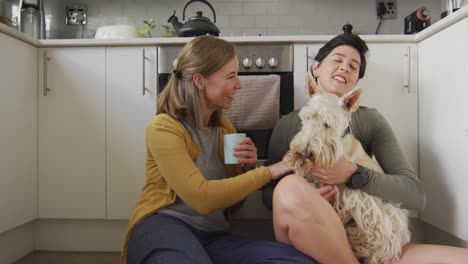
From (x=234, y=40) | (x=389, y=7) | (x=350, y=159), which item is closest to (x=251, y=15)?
(x=234, y=40)

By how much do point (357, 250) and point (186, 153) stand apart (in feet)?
2.15

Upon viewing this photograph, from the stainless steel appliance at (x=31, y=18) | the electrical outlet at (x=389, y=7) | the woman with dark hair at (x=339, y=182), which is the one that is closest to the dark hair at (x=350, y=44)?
the woman with dark hair at (x=339, y=182)

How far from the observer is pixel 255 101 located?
173 centimetres

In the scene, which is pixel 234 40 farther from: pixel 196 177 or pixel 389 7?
pixel 389 7

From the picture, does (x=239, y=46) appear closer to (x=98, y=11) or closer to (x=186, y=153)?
(x=186, y=153)

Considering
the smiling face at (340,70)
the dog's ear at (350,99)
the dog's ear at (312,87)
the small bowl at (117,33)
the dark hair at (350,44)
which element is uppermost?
the small bowl at (117,33)

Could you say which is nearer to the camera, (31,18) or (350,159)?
(350,159)

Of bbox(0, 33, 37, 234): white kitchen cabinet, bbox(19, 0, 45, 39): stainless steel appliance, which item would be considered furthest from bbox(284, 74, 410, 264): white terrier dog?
bbox(19, 0, 45, 39): stainless steel appliance

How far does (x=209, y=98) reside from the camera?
1283mm

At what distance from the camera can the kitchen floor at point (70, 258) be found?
175 cm

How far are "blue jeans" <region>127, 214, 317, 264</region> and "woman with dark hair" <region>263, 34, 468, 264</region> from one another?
0.07 meters

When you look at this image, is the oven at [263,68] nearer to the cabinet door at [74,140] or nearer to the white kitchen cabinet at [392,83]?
the white kitchen cabinet at [392,83]

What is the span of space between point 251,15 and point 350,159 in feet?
5.46

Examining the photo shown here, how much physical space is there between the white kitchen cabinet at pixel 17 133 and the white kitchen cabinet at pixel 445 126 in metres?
2.07
